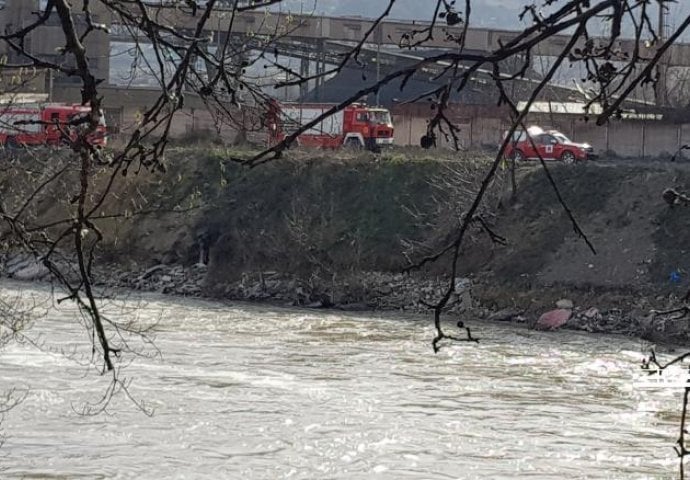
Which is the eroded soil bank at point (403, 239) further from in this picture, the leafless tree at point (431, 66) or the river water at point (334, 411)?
the leafless tree at point (431, 66)

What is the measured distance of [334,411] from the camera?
18281 millimetres

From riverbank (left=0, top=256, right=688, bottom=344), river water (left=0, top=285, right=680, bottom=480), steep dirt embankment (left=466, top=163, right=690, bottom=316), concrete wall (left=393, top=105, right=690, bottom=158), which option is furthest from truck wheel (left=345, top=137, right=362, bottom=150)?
river water (left=0, top=285, right=680, bottom=480)

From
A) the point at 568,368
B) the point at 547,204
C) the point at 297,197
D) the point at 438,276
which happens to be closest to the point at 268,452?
the point at 568,368

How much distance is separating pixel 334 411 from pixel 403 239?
809 inches

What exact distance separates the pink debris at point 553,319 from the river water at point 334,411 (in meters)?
3.19

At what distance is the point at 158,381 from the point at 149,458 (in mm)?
5018

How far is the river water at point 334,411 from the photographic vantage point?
15.3 metres

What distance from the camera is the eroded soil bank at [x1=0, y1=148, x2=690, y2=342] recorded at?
33.2 m

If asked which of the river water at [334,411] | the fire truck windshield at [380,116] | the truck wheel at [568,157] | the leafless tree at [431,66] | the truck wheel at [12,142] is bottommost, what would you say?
the river water at [334,411]

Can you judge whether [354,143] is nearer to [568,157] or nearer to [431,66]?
[568,157]

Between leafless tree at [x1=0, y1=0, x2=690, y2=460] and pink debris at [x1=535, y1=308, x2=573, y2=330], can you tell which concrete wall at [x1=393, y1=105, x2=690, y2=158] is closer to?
pink debris at [x1=535, y1=308, x2=573, y2=330]

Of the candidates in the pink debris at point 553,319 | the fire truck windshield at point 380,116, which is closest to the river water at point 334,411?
the pink debris at point 553,319

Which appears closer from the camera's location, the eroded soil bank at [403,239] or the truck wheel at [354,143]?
the eroded soil bank at [403,239]

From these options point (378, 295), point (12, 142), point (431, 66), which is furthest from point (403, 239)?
point (431, 66)
